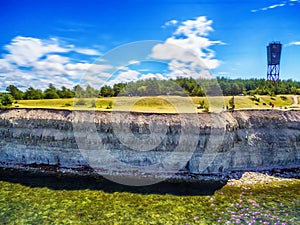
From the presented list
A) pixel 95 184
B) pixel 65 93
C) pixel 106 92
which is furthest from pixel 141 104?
pixel 65 93

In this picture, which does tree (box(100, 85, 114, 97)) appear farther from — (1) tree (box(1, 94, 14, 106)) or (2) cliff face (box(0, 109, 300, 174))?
(2) cliff face (box(0, 109, 300, 174))

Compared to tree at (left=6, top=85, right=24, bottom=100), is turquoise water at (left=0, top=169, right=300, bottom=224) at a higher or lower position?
lower

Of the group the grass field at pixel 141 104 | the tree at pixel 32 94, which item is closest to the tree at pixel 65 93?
the tree at pixel 32 94

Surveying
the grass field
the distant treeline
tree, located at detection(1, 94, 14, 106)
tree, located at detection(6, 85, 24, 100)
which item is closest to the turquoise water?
the grass field

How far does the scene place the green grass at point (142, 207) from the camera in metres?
19.9

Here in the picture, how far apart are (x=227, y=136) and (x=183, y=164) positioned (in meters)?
6.40

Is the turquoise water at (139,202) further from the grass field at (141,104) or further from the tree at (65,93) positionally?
the tree at (65,93)

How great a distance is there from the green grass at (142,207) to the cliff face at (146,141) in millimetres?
6652

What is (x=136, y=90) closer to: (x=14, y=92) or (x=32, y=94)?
(x=32, y=94)

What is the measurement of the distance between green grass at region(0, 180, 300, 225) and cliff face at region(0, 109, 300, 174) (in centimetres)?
665

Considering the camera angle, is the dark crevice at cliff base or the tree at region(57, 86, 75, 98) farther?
the tree at region(57, 86, 75, 98)

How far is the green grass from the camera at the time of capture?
19922mm

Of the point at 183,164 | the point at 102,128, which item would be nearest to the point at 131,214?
the point at 183,164

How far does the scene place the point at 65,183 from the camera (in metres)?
26.9
